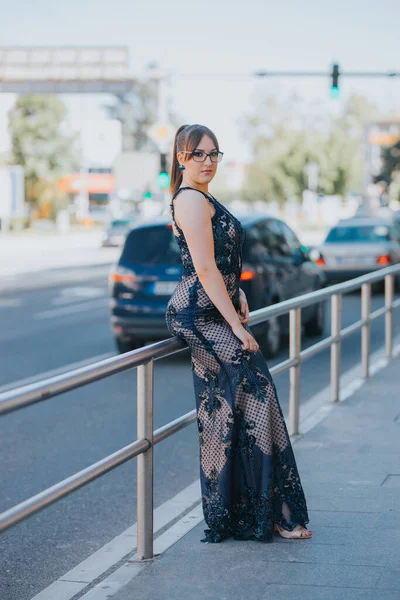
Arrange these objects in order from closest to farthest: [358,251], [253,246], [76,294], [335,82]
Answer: [253,246]
[358,251]
[76,294]
[335,82]

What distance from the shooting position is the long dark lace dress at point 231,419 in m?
4.57

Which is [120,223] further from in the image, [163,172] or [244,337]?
[244,337]

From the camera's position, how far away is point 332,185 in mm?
87625

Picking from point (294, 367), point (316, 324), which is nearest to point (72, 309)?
point (316, 324)

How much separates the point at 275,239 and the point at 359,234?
34.4 ft

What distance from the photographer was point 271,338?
11852mm

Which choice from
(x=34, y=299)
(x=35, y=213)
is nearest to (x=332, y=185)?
(x=35, y=213)

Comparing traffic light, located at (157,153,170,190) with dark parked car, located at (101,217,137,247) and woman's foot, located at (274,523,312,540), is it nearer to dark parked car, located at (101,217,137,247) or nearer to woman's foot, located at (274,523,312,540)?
dark parked car, located at (101,217,137,247)

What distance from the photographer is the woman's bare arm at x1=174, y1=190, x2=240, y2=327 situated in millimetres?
4422

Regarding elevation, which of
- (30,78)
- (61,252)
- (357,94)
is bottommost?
(61,252)

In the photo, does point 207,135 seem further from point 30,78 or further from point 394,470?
point 30,78

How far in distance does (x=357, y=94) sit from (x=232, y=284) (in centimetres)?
13884

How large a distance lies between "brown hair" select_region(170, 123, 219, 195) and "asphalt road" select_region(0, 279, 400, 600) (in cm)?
179

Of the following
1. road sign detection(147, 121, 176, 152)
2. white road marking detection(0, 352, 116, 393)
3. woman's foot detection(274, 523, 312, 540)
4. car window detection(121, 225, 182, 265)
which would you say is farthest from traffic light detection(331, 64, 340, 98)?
woman's foot detection(274, 523, 312, 540)
